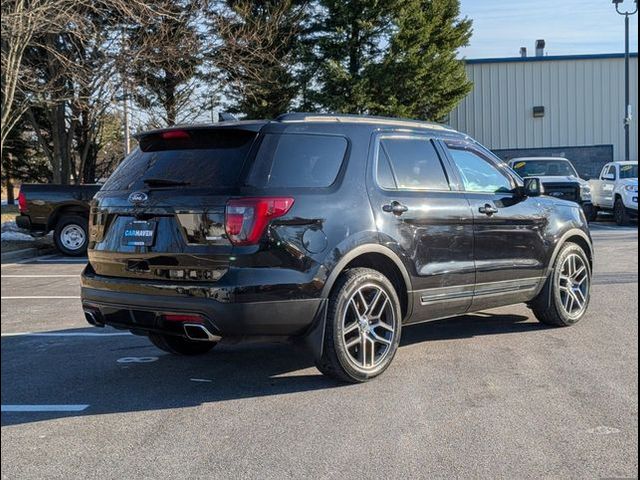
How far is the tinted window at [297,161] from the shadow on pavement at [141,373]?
151cm

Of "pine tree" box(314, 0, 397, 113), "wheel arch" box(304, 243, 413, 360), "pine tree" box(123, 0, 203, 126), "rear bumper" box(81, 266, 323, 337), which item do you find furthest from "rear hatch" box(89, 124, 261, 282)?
"pine tree" box(314, 0, 397, 113)

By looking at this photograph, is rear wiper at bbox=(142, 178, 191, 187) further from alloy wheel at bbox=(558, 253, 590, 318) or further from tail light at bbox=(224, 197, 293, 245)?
alloy wheel at bbox=(558, 253, 590, 318)

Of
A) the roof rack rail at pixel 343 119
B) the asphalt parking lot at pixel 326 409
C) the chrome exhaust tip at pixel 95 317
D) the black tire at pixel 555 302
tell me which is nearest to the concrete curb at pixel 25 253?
the asphalt parking lot at pixel 326 409

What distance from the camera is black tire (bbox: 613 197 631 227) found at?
61.7 ft

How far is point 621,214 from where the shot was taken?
19.0 meters

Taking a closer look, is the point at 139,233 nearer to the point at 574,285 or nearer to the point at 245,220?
the point at 245,220

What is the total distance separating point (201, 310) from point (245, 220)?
65 centimetres

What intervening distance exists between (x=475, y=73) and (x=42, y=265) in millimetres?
22623

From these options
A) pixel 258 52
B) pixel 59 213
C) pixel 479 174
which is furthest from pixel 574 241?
pixel 258 52

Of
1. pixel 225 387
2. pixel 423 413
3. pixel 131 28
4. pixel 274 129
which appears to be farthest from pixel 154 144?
pixel 131 28

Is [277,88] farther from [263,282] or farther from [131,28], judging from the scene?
[263,282]

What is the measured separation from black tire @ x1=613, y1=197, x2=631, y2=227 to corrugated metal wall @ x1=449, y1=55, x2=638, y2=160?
12067mm

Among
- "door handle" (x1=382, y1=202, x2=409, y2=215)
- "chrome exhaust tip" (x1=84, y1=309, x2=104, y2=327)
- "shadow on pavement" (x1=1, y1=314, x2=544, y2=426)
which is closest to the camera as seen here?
"shadow on pavement" (x1=1, y1=314, x2=544, y2=426)

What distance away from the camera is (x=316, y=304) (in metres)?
4.69
